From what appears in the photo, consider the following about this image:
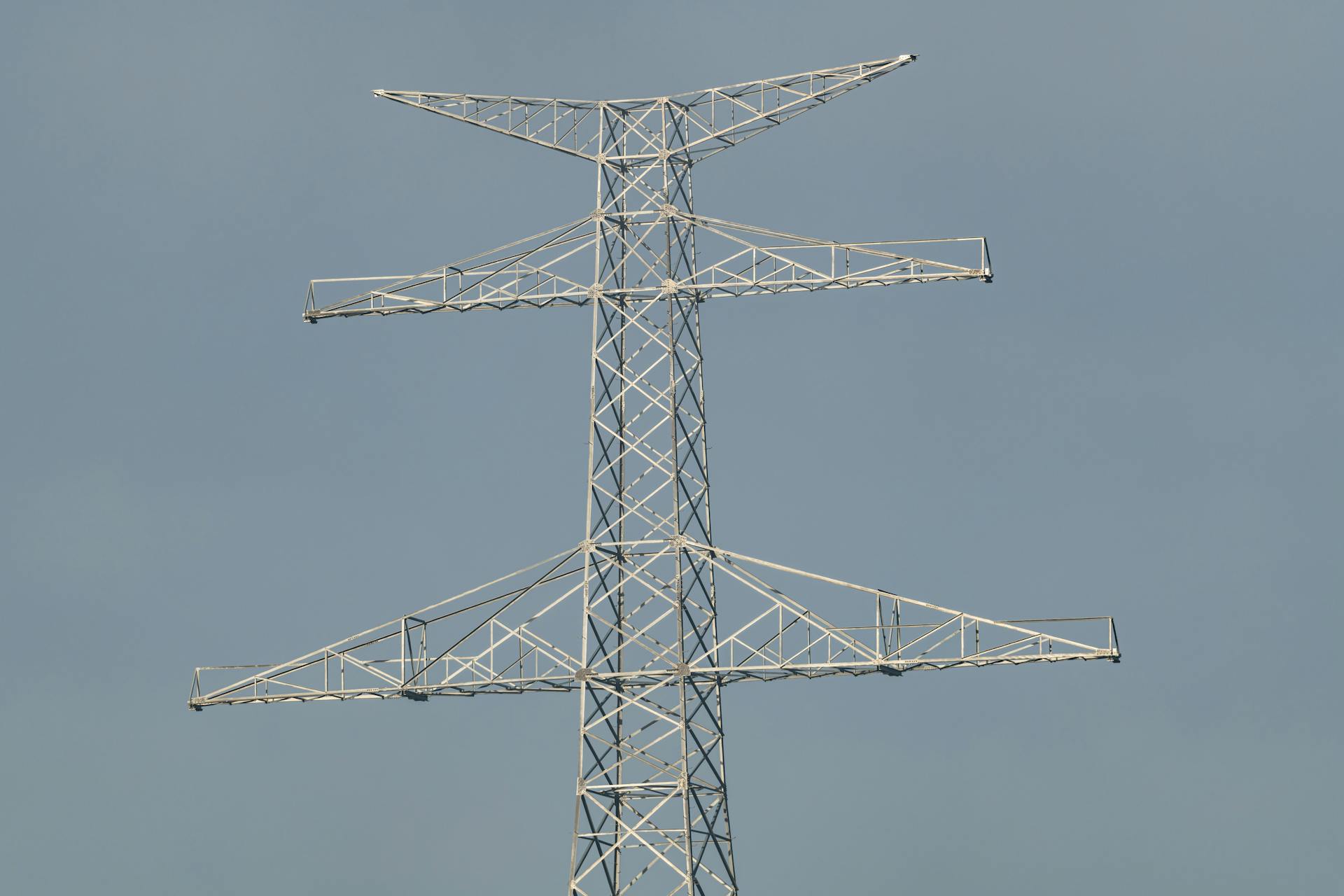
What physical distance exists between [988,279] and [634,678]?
53.2 ft

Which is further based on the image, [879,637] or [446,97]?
[446,97]

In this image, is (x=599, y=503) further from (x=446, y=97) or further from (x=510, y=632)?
→ (x=446, y=97)

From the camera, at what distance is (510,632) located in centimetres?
13675

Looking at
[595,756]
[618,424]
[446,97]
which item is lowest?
[595,756]

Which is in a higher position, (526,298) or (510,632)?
(526,298)

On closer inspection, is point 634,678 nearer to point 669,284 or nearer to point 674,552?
point 674,552

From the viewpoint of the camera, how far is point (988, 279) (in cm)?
13500

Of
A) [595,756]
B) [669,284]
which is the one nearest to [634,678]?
[595,756]

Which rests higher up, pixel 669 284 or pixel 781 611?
pixel 669 284

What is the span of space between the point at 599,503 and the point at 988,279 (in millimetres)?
13790

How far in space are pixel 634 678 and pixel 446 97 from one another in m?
20.9

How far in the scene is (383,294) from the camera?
14112 centimetres

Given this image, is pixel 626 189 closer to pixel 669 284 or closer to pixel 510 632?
pixel 669 284

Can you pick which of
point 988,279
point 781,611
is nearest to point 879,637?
point 781,611
